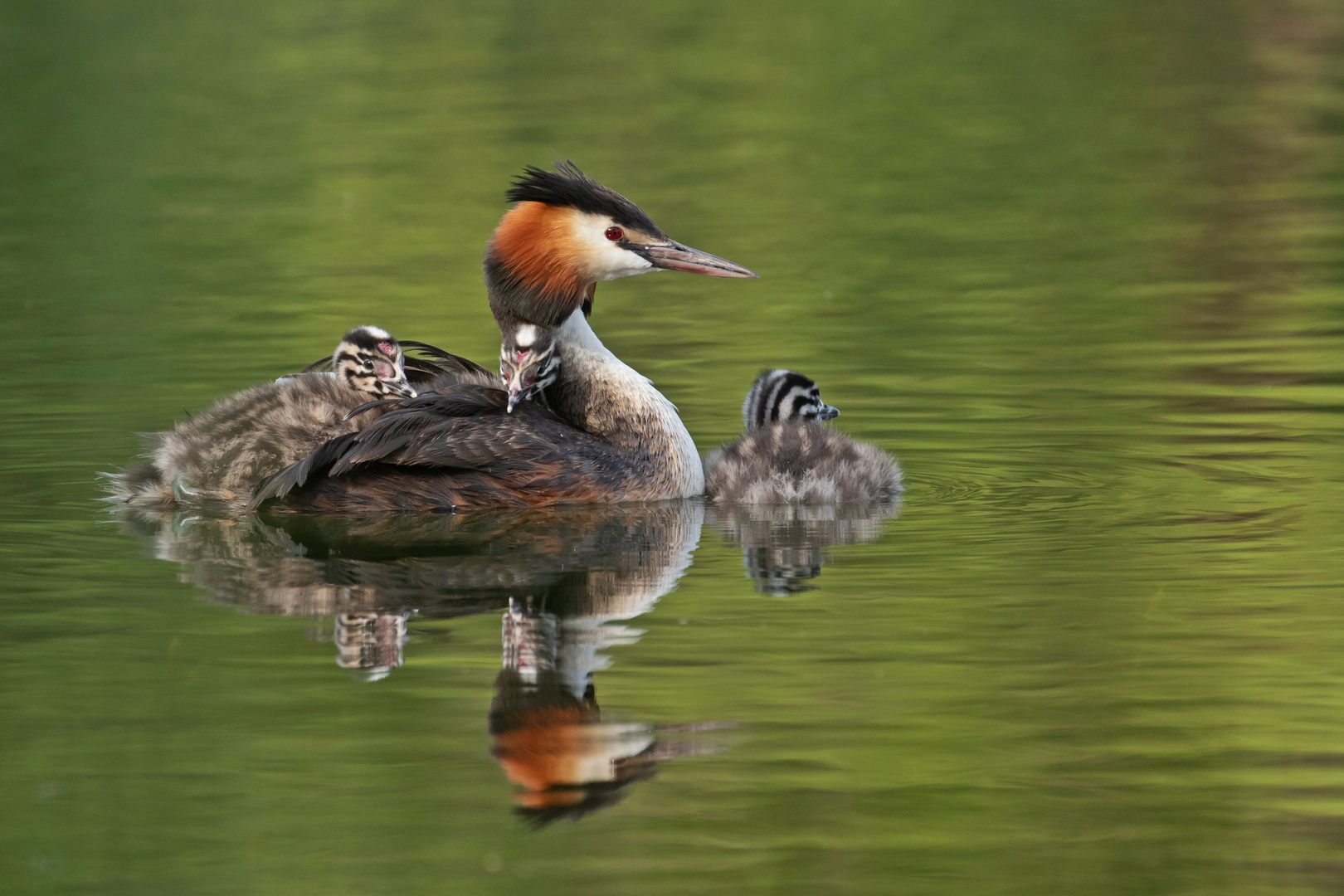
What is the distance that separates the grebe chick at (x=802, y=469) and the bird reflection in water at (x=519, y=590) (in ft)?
0.78

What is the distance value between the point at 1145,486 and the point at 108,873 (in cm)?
521

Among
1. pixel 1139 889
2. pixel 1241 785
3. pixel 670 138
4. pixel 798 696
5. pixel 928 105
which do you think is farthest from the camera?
pixel 928 105

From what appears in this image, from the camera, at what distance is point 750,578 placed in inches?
302

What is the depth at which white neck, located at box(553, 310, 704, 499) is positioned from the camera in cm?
906

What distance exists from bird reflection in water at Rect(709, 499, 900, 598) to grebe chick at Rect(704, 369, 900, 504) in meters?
0.05

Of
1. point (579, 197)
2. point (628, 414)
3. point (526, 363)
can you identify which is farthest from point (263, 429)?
point (579, 197)

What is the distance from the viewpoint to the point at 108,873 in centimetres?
504

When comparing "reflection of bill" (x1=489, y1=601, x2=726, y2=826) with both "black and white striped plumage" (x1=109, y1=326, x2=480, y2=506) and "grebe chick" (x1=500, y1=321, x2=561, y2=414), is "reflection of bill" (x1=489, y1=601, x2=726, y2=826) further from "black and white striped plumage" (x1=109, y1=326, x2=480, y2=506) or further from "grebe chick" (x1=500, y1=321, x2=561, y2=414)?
"black and white striped plumage" (x1=109, y1=326, x2=480, y2=506)

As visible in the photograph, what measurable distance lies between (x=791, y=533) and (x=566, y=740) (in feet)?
9.48

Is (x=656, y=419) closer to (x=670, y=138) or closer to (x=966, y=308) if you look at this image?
(x=966, y=308)

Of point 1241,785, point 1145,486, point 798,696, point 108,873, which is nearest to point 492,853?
point 108,873

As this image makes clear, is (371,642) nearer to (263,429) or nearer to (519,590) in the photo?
(519,590)

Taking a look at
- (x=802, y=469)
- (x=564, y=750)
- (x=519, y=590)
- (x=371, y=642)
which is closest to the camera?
(x=564, y=750)

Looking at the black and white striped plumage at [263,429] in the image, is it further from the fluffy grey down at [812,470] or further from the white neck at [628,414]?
the fluffy grey down at [812,470]
